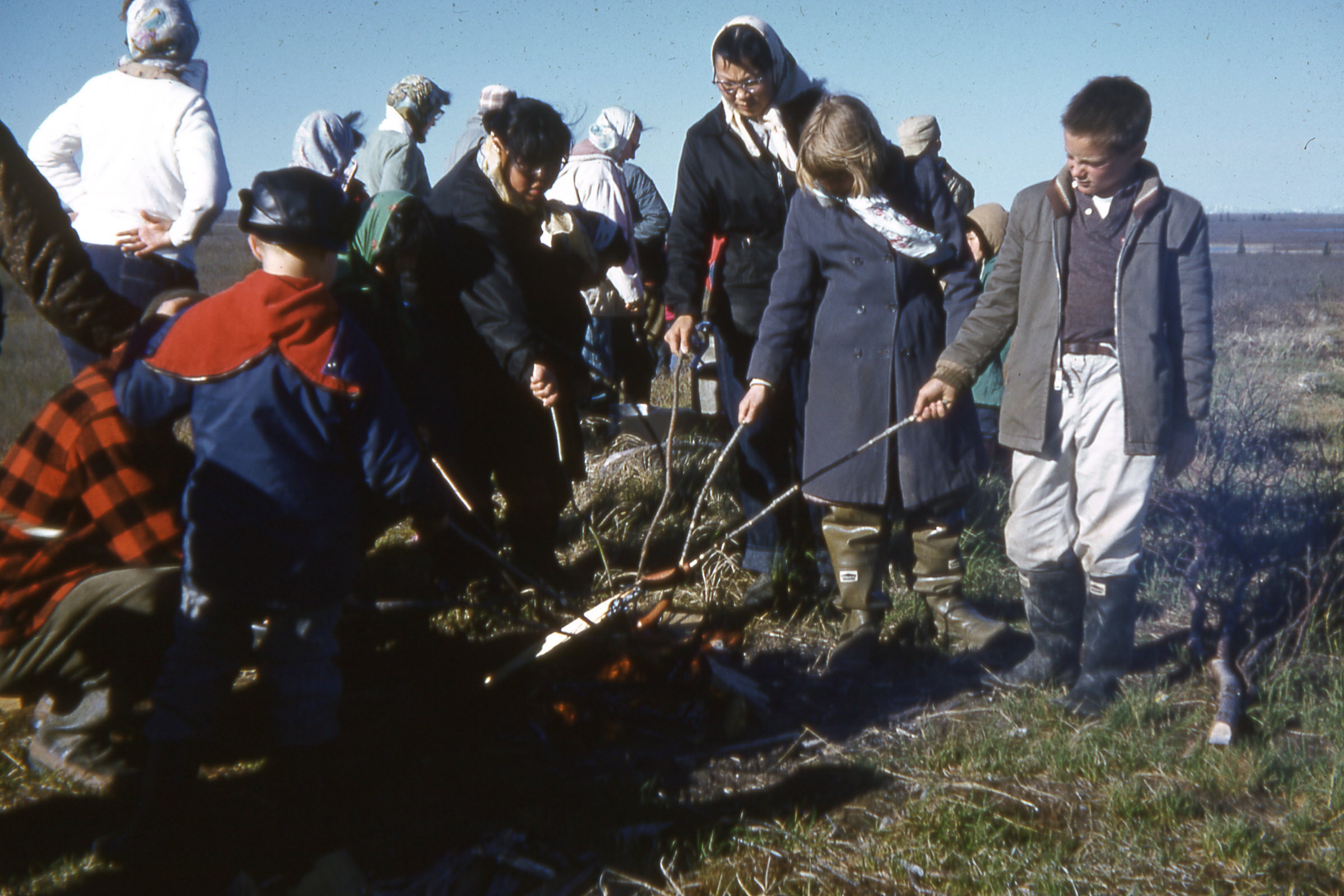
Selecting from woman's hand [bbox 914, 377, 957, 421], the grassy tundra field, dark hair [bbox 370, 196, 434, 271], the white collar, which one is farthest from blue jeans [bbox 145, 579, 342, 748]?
the white collar

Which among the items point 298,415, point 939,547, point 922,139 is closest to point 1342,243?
point 922,139

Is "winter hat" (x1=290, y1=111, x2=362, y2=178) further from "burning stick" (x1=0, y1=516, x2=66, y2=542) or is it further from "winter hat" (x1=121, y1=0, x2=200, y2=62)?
"burning stick" (x1=0, y1=516, x2=66, y2=542)

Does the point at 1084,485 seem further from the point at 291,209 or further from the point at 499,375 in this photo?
the point at 291,209

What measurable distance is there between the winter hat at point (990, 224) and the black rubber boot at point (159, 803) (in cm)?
422

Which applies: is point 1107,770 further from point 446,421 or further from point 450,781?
point 446,421

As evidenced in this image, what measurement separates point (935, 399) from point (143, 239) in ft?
9.59

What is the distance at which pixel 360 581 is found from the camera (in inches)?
177

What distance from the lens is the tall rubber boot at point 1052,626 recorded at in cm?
346

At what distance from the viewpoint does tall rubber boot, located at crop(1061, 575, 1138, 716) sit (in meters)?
3.31

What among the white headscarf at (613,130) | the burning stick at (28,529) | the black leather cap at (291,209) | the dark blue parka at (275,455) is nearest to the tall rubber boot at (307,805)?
the dark blue parka at (275,455)

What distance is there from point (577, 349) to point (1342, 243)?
38.6 metres

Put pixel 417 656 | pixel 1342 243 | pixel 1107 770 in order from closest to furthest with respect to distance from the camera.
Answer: pixel 1107 770 → pixel 417 656 → pixel 1342 243

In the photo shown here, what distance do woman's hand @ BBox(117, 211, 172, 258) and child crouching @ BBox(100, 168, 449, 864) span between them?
153cm

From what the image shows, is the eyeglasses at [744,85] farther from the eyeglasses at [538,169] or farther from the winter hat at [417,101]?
the winter hat at [417,101]
